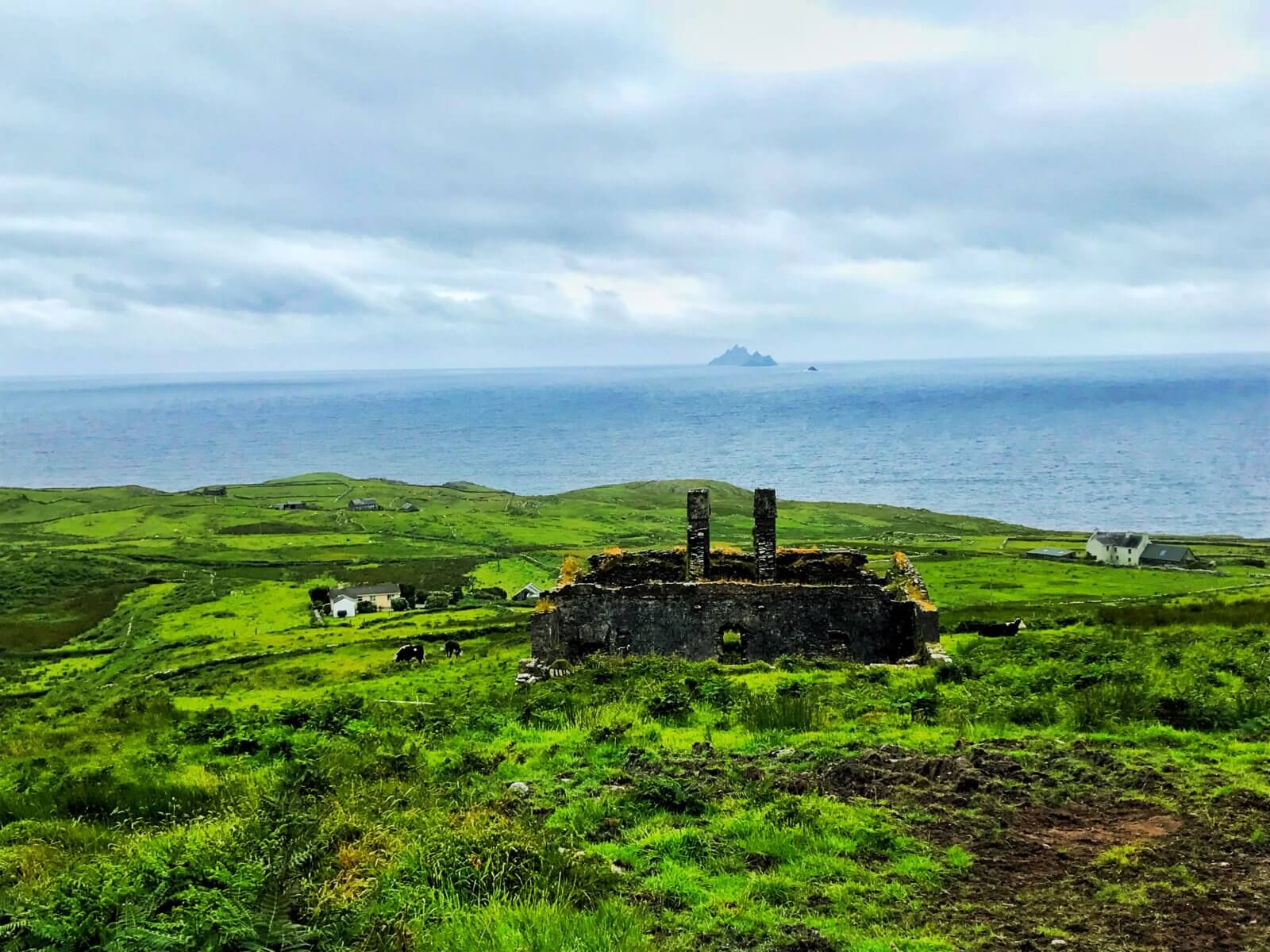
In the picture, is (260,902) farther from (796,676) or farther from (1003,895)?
(796,676)

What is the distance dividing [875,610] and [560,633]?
9.14 m

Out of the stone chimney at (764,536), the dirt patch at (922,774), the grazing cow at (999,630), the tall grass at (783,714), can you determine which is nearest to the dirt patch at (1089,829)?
the dirt patch at (922,774)

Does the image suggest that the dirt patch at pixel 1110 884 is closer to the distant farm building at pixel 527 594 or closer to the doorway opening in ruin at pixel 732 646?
the doorway opening in ruin at pixel 732 646

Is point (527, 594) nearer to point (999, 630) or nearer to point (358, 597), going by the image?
point (358, 597)

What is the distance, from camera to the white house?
→ 96.6 m

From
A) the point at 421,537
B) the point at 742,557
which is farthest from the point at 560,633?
the point at 421,537

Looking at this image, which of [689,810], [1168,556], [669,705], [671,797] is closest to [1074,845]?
[689,810]

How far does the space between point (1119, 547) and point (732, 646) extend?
3512 inches

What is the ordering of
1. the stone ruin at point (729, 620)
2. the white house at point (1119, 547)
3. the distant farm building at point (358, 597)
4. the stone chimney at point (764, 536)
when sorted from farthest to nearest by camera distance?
1. the white house at point (1119, 547)
2. the distant farm building at point (358, 597)
3. the stone chimney at point (764, 536)
4. the stone ruin at point (729, 620)

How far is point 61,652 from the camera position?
67438 mm

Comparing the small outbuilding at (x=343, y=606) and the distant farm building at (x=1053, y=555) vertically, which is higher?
the distant farm building at (x=1053, y=555)

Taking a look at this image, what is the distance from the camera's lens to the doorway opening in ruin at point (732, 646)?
82.3ft

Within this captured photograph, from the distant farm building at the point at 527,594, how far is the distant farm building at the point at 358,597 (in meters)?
11.3

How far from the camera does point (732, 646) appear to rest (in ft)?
84.0
